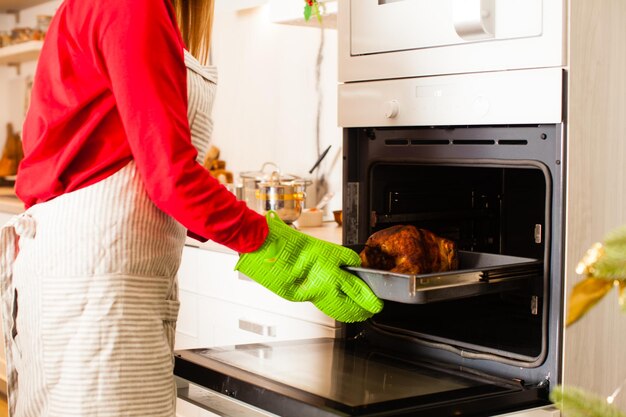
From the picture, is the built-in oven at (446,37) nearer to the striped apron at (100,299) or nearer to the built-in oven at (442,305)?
the built-in oven at (442,305)

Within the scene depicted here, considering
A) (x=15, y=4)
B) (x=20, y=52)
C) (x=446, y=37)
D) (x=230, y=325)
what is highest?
(x=15, y=4)

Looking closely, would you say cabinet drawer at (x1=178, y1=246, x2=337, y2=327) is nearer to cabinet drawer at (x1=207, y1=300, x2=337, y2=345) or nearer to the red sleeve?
cabinet drawer at (x1=207, y1=300, x2=337, y2=345)

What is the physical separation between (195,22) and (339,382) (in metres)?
0.68

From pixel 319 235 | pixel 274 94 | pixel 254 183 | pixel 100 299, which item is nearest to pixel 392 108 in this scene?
pixel 100 299

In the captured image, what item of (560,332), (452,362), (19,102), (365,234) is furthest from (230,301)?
(19,102)

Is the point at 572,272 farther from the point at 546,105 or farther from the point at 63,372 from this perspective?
the point at 63,372

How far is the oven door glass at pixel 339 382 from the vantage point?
3.79 feet

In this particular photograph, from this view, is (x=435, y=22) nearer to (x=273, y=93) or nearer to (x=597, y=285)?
(x=597, y=285)

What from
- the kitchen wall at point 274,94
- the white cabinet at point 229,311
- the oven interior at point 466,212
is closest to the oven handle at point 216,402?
the oven interior at point 466,212

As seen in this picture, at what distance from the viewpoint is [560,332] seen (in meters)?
1.27

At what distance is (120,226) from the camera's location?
4.23ft

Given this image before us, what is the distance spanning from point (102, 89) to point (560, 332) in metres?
0.79

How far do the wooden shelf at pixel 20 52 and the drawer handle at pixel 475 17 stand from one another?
2.87 meters

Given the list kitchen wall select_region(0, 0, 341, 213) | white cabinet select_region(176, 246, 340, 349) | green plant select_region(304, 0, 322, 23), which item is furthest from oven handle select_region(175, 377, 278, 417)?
kitchen wall select_region(0, 0, 341, 213)
